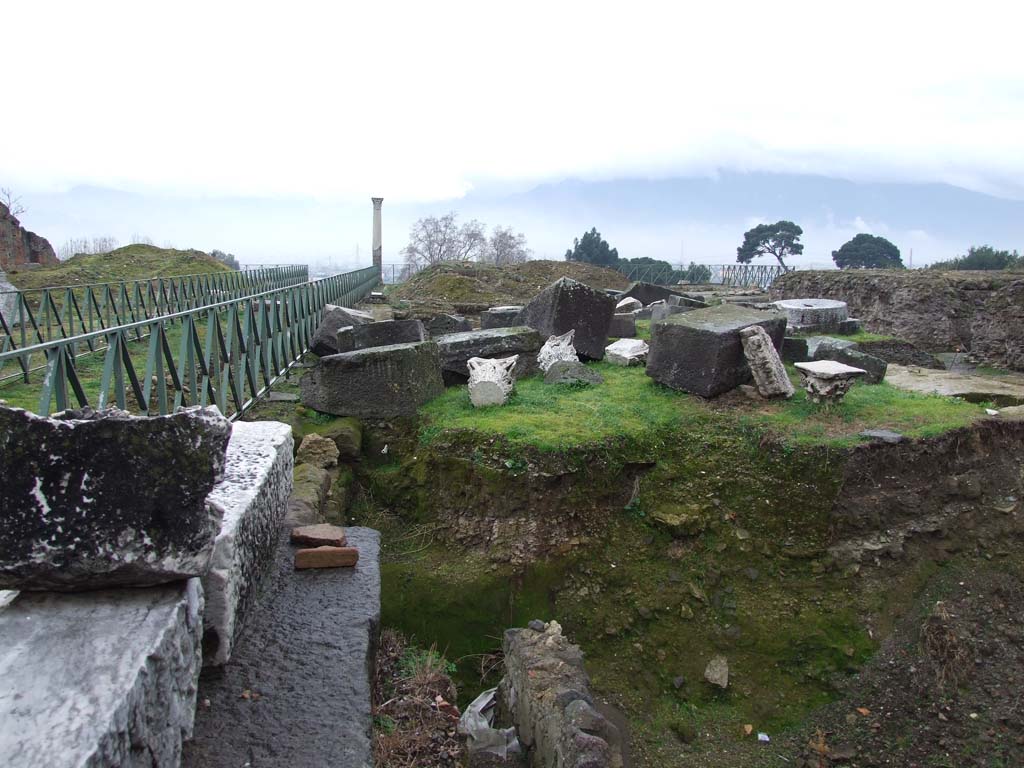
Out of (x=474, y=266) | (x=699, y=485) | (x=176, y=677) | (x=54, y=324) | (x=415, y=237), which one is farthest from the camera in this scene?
(x=415, y=237)

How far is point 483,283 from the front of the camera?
19.4 metres

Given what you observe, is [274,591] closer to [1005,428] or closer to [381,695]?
[381,695]

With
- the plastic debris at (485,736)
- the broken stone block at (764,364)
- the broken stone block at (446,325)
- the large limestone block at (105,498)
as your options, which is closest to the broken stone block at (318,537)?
the plastic debris at (485,736)

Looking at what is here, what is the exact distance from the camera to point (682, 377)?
7000 mm

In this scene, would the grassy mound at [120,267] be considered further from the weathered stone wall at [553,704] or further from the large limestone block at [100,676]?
the large limestone block at [100,676]

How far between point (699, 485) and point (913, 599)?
179cm

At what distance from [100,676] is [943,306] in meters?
14.4

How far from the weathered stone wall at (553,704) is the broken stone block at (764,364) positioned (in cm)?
342

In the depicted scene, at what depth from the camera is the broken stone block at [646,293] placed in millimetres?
14547

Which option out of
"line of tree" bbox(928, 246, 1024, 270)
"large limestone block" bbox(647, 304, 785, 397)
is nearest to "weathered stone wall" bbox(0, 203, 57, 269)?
"large limestone block" bbox(647, 304, 785, 397)

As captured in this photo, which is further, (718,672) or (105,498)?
(718,672)

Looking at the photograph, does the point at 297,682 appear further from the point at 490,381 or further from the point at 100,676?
the point at 490,381

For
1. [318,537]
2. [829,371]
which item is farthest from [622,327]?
[318,537]

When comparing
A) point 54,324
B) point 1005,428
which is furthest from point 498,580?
point 54,324
